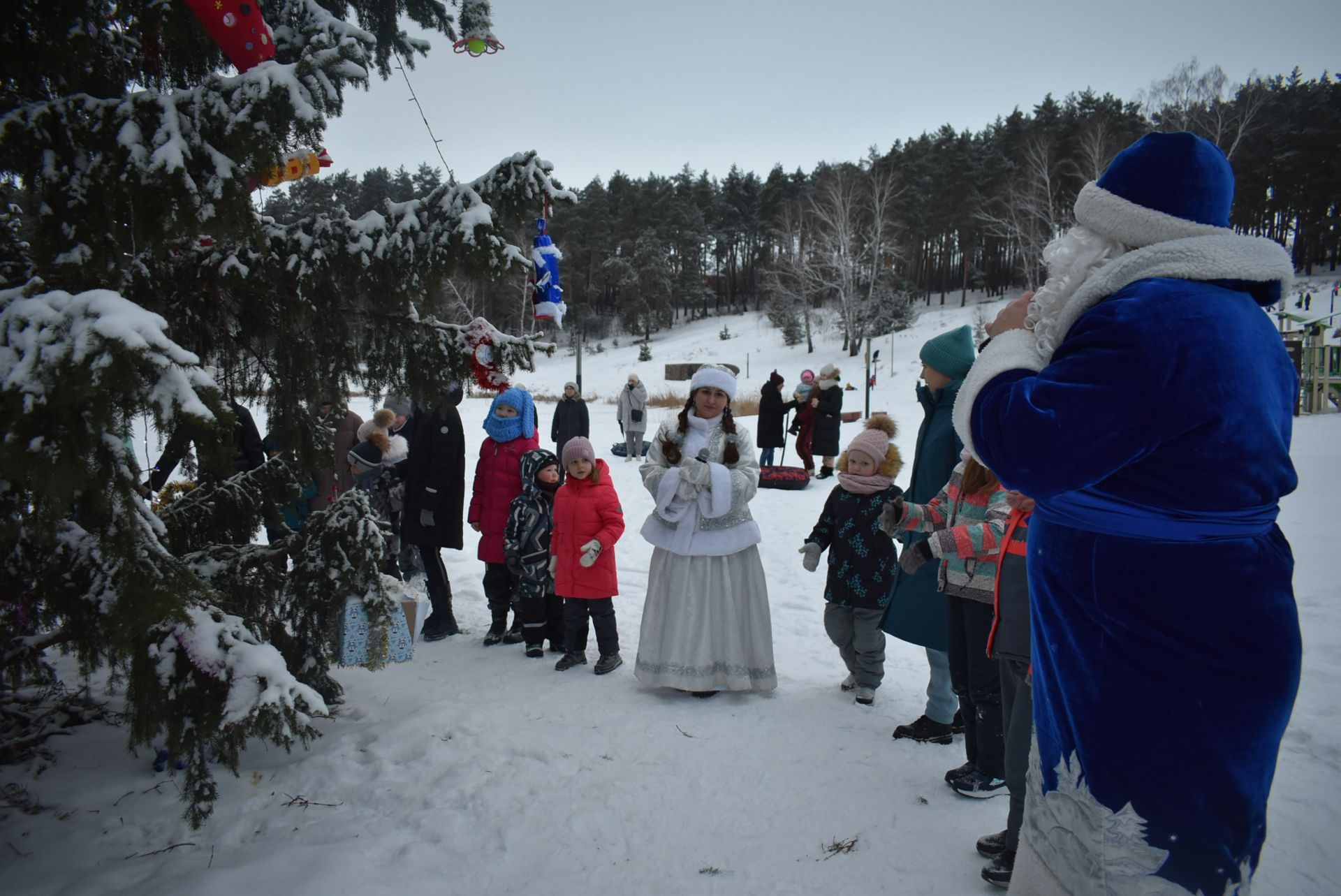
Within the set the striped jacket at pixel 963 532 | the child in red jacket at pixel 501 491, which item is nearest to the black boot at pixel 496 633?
the child in red jacket at pixel 501 491

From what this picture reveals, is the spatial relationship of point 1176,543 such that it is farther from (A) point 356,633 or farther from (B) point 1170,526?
(A) point 356,633

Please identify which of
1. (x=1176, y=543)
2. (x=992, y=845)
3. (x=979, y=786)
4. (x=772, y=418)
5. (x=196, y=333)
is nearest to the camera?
(x=1176, y=543)

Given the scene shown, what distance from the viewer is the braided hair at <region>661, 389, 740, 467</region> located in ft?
14.2

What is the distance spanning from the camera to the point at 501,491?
5500 millimetres

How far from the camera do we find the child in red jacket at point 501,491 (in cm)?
546

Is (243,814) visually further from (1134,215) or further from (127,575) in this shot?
(1134,215)

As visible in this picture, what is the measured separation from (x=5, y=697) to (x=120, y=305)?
9.95 ft

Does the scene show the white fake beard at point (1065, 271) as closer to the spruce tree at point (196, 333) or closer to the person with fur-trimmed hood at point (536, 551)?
the spruce tree at point (196, 333)

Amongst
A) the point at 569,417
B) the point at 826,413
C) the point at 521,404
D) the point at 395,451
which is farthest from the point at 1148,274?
the point at 826,413

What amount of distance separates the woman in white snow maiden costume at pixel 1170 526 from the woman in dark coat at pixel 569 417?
Answer: 993 centimetres

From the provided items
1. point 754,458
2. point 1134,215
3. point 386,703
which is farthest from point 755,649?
point 1134,215

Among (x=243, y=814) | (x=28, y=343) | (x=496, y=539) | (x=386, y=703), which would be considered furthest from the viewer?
(x=496, y=539)

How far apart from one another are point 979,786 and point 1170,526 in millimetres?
2263

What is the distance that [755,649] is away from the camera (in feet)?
13.9
